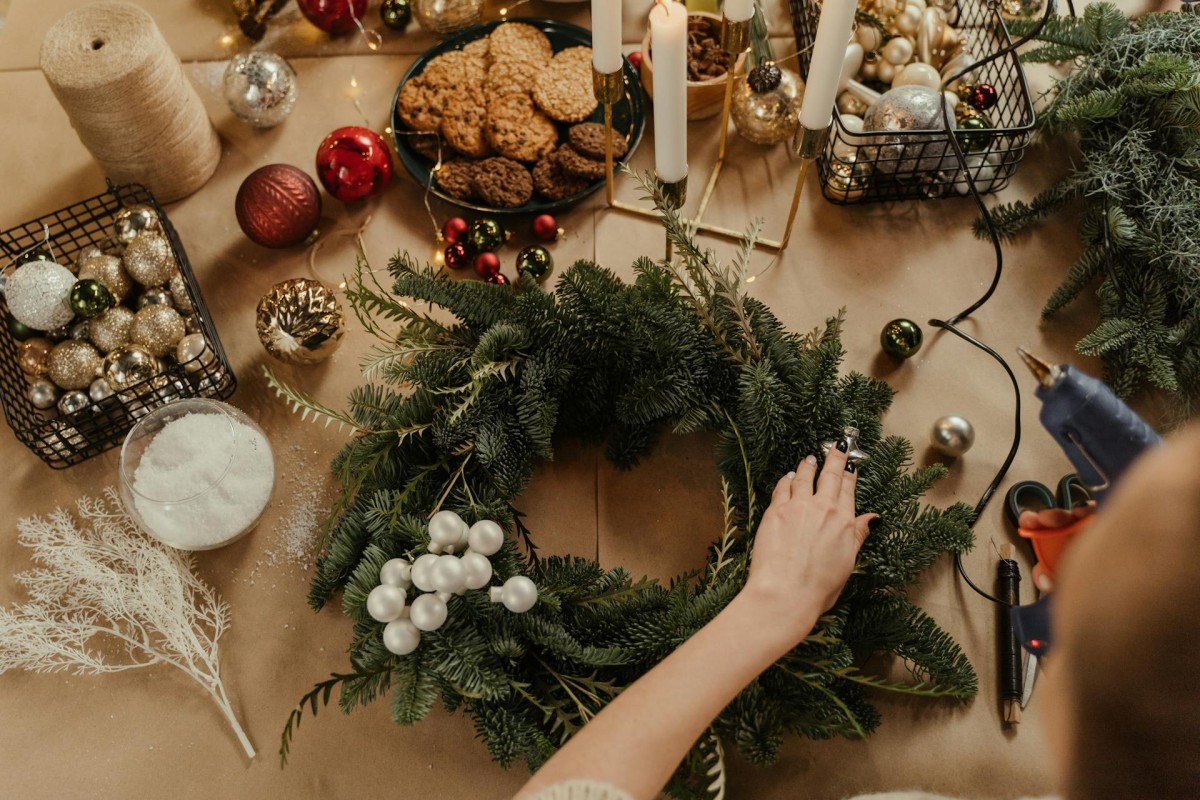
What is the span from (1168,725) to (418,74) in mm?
1185

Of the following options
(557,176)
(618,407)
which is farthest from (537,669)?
(557,176)

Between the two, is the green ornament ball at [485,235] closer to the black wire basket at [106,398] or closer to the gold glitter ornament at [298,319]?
the gold glitter ornament at [298,319]

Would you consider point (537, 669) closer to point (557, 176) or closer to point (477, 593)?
point (477, 593)

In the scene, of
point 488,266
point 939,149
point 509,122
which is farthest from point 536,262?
point 939,149

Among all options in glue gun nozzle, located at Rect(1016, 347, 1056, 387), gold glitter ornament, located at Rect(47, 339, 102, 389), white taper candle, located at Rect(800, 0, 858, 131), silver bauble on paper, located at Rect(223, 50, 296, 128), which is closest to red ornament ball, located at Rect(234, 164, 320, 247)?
silver bauble on paper, located at Rect(223, 50, 296, 128)

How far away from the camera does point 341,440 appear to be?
3.44ft

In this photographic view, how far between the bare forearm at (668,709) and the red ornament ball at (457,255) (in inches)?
24.7

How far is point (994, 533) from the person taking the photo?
0.97 meters

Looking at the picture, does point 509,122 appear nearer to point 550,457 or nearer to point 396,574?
point 550,457

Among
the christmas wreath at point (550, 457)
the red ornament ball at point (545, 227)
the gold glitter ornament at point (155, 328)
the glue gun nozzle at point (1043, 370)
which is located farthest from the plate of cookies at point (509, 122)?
the glue gun nozzle at point (1043, 370)


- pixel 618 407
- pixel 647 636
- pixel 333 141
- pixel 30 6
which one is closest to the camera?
pixel 647 636

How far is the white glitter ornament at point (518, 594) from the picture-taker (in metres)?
0.78

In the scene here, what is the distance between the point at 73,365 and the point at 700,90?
894mm

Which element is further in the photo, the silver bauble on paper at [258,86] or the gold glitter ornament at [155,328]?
the silver bauble on paper at [258,86]
